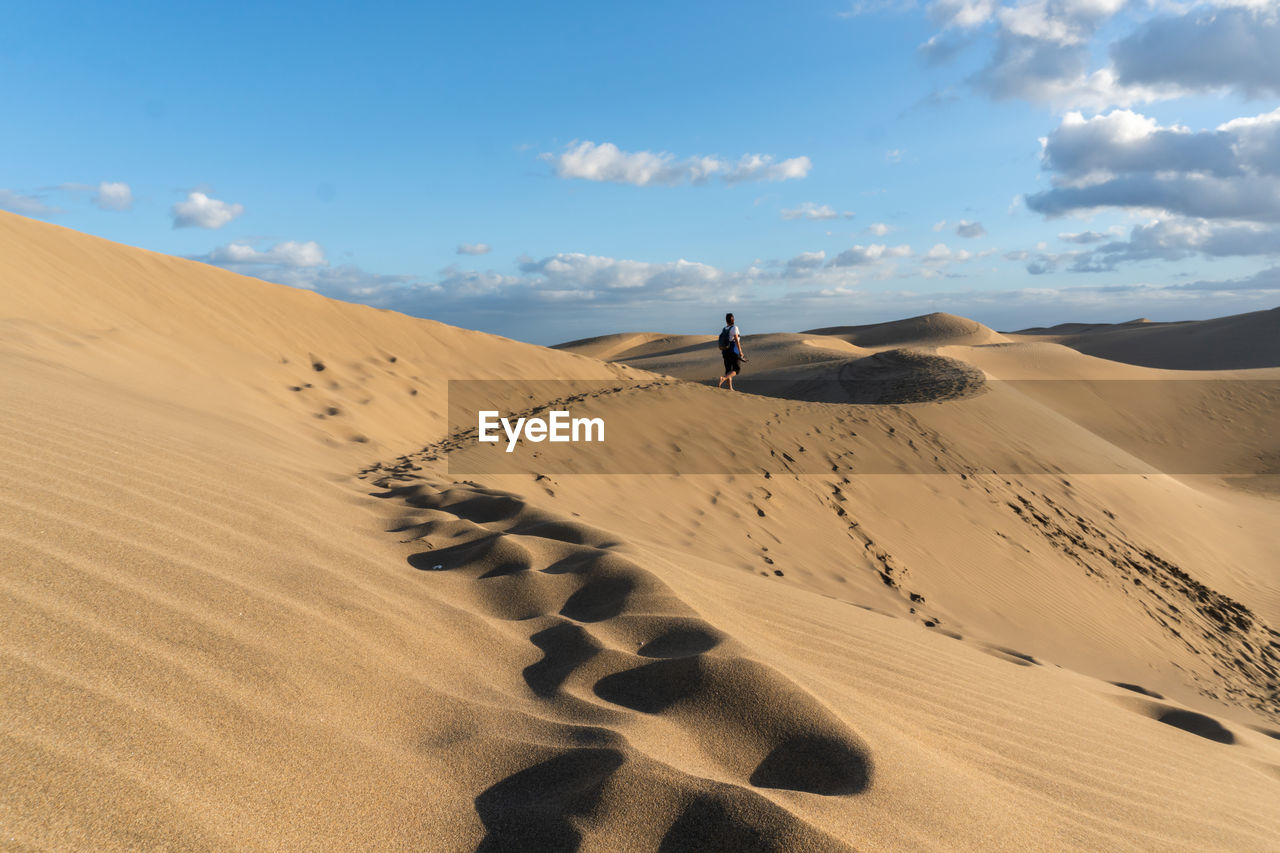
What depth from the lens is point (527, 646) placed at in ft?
9.52

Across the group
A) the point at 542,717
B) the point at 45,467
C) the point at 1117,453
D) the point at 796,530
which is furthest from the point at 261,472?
the point at 1117,453

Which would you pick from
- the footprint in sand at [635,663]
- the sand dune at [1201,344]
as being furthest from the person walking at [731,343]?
the sand dune at [1201,344]

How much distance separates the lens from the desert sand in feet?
5.68

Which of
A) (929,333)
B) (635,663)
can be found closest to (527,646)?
(635,663)

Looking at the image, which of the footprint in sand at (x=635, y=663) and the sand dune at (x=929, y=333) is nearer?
the footprint in sand at (x=635, y=663)

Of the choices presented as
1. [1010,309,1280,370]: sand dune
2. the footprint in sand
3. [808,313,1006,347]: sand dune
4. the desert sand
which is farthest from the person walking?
[1010,309,1280,370]: sand dune

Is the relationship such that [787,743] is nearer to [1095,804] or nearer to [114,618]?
[1095,804]

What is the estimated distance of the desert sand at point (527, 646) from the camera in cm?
173

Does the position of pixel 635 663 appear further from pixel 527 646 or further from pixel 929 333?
pixel 929 333

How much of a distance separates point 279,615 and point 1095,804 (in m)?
2.91

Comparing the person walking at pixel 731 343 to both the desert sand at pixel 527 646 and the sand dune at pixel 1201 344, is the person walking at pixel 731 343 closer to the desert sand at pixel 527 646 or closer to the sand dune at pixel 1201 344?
the desert sand at pixel 527 646

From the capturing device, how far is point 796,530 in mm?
7809

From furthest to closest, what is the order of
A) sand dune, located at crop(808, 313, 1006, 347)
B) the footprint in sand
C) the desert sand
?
1. sand dune, located at crop(808, 313, 1006, 347)
2. the footprint in sand
3. the desert sand

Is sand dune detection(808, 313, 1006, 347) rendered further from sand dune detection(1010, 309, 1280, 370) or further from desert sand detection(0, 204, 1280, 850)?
desert sand detection(0, 204, 1280, 850)
